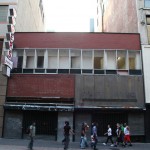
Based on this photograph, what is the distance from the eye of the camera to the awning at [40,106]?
23391 mm

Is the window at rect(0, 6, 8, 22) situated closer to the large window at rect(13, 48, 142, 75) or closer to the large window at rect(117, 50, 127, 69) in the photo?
the large window at rect(13, 48, 142, 75)

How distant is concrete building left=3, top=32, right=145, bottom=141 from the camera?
23844 millimetres

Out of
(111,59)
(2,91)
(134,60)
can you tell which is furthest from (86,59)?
(2,91)

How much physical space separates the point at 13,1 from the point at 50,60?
687 cm

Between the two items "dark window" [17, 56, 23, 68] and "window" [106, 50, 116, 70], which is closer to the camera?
"window" [106, 50, 116, 70]

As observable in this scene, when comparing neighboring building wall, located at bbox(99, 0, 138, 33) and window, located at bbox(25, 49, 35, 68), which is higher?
neighboring building wall, located at bbox(99, 0, 138, 33)

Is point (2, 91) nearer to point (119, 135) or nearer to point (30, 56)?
point (30, 56)

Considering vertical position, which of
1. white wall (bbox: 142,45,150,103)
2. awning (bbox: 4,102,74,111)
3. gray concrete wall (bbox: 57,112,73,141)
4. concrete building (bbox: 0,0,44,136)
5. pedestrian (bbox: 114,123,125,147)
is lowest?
pedestrian (bbox: 114,123,125,147)

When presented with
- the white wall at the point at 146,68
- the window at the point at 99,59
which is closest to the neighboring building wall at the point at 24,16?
Result: the window at the point at 99,59

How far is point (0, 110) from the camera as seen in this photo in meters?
24.1

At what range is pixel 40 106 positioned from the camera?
2356cm

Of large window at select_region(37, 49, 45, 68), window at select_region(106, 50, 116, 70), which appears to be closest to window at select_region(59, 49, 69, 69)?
large window at select_region(37, 49, 45, 68)

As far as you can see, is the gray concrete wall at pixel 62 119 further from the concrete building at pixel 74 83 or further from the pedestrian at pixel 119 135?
the pedestrian at pixel 119 135

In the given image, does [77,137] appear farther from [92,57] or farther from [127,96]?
[92,57]
